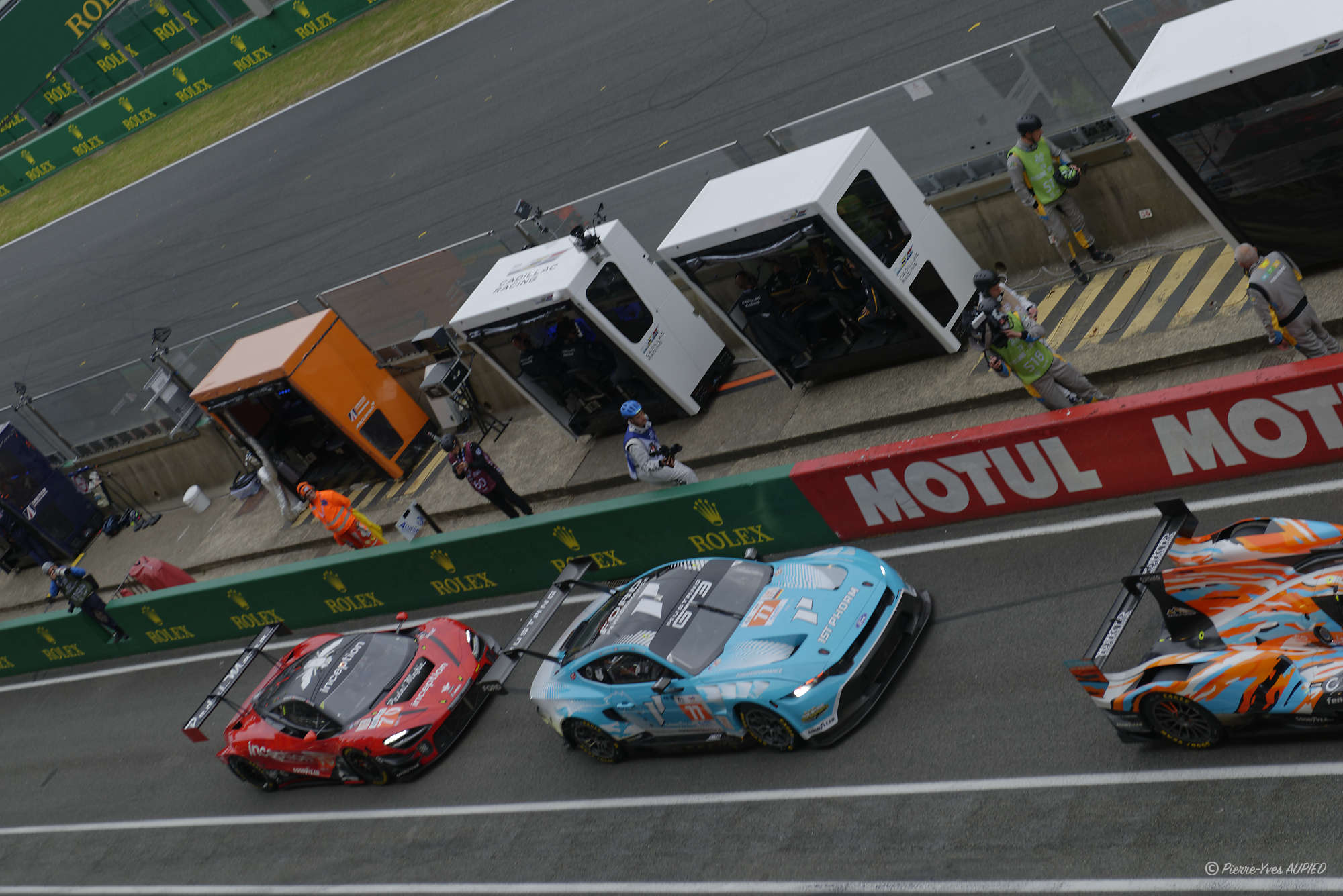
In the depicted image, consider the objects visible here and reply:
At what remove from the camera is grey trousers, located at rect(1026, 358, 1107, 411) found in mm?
12094

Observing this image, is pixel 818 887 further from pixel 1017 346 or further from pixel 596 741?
pixel 1017 346

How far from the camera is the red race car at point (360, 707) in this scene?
13586 millimetres

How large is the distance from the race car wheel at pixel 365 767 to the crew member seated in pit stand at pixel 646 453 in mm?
4375

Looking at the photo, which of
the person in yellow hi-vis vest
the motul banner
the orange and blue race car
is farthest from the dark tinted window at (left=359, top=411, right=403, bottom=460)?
the orange and blue race car

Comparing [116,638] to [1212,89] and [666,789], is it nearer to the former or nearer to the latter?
[666,789]

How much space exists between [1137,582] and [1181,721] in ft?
3.35

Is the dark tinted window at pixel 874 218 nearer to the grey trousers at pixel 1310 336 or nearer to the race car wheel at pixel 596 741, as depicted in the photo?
the grey trousers at pixel 1310 336

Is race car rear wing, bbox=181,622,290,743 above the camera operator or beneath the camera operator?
above

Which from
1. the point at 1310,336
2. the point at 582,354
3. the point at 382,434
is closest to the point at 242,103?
the point at 382,434

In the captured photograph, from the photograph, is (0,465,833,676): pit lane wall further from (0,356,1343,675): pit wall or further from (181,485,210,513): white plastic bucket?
(181,485,210,513): white plastic bucket

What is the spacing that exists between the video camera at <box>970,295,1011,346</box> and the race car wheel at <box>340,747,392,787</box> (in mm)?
7980

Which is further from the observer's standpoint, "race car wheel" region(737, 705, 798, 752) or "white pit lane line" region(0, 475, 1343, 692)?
"race car wheel" region(737, 705, 798, 752)

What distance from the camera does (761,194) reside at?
14.8m

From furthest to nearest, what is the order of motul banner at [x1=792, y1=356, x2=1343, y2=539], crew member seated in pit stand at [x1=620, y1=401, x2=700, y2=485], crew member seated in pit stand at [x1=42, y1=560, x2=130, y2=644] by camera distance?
crew member seated in pit stand at [x1=42, y1=560, x2=130, y2=644]
crew member seated in pit stand at [x1=620, y1=401, x2=700, y2=485]
motul banner at [x1=792, y1=356, x2=1343, y2=539]
